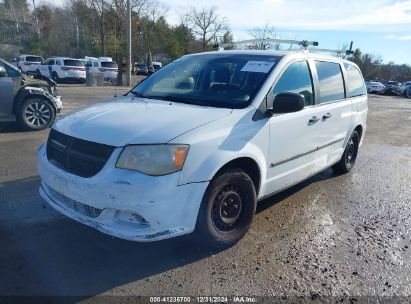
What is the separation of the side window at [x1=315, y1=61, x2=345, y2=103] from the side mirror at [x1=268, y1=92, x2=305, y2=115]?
1.20m

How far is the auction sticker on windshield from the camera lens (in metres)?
3.94

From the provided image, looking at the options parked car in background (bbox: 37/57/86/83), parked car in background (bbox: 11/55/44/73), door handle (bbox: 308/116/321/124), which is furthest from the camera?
parked car in background (bbox: 11/55/44/73)

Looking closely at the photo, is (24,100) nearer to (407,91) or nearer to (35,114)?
(35,114)

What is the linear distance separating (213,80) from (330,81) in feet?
5.95

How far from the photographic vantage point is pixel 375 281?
10.4 ft

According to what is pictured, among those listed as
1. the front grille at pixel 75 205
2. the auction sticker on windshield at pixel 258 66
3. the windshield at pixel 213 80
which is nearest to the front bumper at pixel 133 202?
the front grille at pixel 75 205

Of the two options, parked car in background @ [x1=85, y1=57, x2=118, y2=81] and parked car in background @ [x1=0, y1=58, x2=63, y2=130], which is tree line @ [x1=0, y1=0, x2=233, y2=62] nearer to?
parked car in background @ [x1=85, y1=57, x2=118, y2=81]

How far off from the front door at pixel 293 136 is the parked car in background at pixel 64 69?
26407mm

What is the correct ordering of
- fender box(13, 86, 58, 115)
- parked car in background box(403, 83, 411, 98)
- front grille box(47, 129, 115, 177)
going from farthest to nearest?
parked car in background box(403, 83, 411, 98) < fender box(13, 86, 58, 115) < front grille box(47, 129, 115, 177)

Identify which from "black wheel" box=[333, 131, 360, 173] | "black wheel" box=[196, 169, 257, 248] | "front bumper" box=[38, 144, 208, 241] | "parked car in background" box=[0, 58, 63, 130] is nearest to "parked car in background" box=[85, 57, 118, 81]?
"parked car in background" box=[0, 58, 63, 130]

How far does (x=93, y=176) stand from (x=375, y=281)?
2.46 meters

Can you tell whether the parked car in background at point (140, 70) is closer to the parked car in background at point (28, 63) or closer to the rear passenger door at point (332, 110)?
the parked car in background at point (28, 63)

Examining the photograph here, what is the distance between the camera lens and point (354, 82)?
5941mm

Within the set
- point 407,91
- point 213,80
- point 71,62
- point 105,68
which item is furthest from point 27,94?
point 407,91
